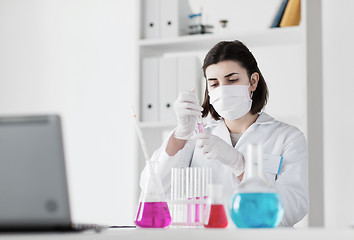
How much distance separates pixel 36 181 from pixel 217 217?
1.56 ft

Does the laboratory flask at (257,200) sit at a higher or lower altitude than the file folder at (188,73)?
lower

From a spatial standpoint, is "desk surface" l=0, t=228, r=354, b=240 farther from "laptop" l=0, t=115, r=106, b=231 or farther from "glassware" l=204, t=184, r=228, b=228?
"glassware" l=204, t=184, r=228, b=228

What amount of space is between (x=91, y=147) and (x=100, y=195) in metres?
0.32

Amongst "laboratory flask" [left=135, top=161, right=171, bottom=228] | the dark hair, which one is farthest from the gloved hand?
→ "laboratory flask" [left=135, top=161, right=171, bottom=228]

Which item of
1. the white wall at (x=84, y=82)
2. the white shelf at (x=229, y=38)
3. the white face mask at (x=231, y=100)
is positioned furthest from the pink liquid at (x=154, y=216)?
the white wall at (x=84, y=82)

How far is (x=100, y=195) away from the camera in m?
3.57

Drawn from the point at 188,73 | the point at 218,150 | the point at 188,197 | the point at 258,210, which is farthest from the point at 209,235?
the point at 188,73

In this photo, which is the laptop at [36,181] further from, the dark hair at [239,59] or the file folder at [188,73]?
the file folder at [188,73]

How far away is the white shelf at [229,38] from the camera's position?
2.84 m

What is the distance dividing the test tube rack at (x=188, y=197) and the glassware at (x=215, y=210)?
0.09 m

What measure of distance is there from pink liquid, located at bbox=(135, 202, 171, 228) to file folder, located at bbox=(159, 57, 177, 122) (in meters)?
1.76

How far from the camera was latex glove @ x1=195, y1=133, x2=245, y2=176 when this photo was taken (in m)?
1.67

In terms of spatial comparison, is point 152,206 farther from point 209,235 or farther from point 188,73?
point 188,73

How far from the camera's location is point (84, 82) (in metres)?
3.70
